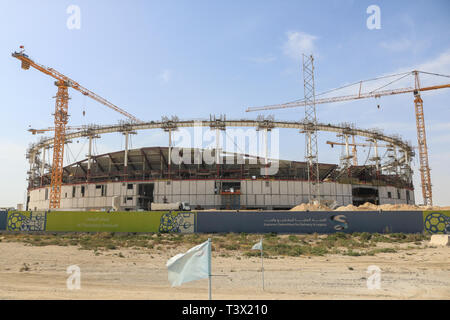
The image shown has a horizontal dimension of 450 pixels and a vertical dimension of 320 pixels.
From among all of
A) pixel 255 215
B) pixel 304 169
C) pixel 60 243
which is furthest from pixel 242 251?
pixel 304 169

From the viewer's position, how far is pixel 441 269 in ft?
52.9

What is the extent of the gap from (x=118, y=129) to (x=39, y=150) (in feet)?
119

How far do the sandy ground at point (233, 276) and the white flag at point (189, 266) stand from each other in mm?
3035

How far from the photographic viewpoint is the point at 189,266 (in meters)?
7.81

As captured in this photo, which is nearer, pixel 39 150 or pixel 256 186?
pixel 256 186

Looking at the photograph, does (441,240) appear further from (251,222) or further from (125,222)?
(125,222)

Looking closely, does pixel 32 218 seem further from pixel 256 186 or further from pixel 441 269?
pixel 256 186

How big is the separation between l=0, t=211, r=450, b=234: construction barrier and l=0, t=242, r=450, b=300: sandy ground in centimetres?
646

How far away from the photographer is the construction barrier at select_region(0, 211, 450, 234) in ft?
92.9

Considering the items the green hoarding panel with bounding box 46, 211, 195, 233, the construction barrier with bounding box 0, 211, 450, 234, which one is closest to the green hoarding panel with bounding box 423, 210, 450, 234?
the construction barrier with bounding box 0, 211, 450, 234

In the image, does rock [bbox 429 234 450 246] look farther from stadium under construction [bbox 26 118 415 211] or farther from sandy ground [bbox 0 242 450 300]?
stadium under construction [bbox 26 118 415 211]

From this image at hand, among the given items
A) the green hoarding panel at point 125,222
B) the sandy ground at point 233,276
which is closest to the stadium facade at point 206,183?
the green hoarding panel at point 125,222

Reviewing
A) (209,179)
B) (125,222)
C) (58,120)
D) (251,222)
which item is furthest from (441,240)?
(58,120)

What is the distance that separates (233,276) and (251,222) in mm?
14877
